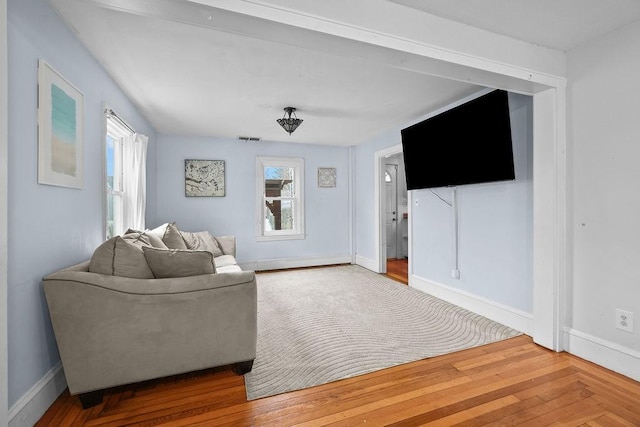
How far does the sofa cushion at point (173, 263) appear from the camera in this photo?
6.21ft

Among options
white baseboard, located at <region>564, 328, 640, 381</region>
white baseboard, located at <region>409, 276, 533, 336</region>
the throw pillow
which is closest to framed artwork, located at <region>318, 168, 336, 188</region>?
white baseboard, located at <region>409, 276, 533, 336</region>

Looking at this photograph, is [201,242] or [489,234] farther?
[201,242]

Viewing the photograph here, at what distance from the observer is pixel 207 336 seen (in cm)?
185

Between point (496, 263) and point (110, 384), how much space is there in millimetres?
3232

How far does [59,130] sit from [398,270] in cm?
481

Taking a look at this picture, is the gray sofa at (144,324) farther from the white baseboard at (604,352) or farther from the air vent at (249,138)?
the air vent at (249,138)

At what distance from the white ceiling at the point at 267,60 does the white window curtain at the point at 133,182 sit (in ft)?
1.65

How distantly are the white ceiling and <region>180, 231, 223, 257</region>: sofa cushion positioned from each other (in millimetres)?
1552

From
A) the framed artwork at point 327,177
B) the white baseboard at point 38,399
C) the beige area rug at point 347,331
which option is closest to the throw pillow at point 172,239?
the beige area rug at point 347,331

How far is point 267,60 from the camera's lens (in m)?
2.40

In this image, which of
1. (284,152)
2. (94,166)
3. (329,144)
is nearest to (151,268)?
(94,166)

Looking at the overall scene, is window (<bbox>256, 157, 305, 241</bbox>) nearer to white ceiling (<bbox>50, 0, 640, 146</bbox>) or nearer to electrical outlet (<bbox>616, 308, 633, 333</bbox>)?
white ceiling (<bbox>50, 0, 640, 146</bbox>)

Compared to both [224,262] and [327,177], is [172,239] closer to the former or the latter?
[224,262]

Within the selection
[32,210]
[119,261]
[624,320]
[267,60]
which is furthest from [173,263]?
[624,320]
